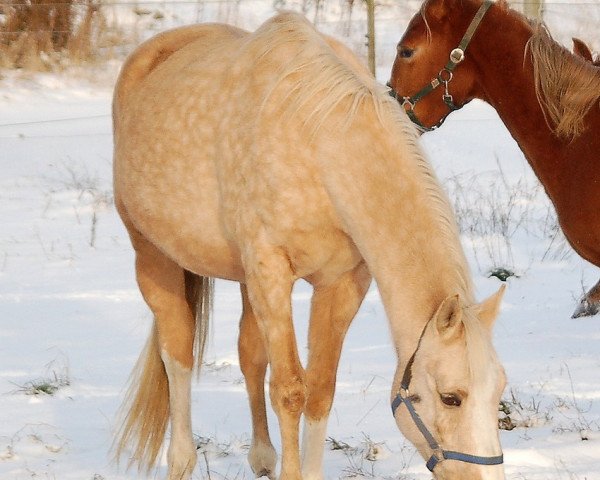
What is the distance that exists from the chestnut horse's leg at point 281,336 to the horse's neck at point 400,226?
1.04 feet

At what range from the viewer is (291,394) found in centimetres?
355

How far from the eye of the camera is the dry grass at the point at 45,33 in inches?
536

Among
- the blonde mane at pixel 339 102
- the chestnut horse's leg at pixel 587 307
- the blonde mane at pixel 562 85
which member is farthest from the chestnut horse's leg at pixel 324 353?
the chestnut horse's leg at pixel 587 307

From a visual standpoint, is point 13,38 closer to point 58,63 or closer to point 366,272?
point 58,63

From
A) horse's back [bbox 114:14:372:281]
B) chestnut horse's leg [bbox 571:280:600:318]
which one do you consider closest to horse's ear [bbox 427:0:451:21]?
horse's back [bbox 114:14:372:281]

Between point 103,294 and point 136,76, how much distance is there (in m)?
2.45

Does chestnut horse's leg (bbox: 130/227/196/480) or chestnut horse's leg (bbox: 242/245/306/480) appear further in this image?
chestnut horse's leg (bbox: 130/227/196/480)

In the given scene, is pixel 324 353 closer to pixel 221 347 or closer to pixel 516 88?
pixel 516 88

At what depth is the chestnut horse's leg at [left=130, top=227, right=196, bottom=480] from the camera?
4238 mm

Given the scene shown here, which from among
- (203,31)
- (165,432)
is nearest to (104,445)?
(165,432)

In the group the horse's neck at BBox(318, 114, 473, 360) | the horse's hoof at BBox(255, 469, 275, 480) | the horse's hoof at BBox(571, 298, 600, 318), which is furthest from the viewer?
the horse's hoof at BBox(571, 298, 600, 318)

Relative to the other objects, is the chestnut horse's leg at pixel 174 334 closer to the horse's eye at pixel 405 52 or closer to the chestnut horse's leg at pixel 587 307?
the horse's eye at pixel 405 52

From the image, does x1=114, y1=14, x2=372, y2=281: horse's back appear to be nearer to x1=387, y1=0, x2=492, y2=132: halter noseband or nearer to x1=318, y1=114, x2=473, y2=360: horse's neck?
x1=318, y1=114, x2=473, y2=360: horse's neck

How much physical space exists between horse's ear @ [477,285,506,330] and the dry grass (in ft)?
37.8
